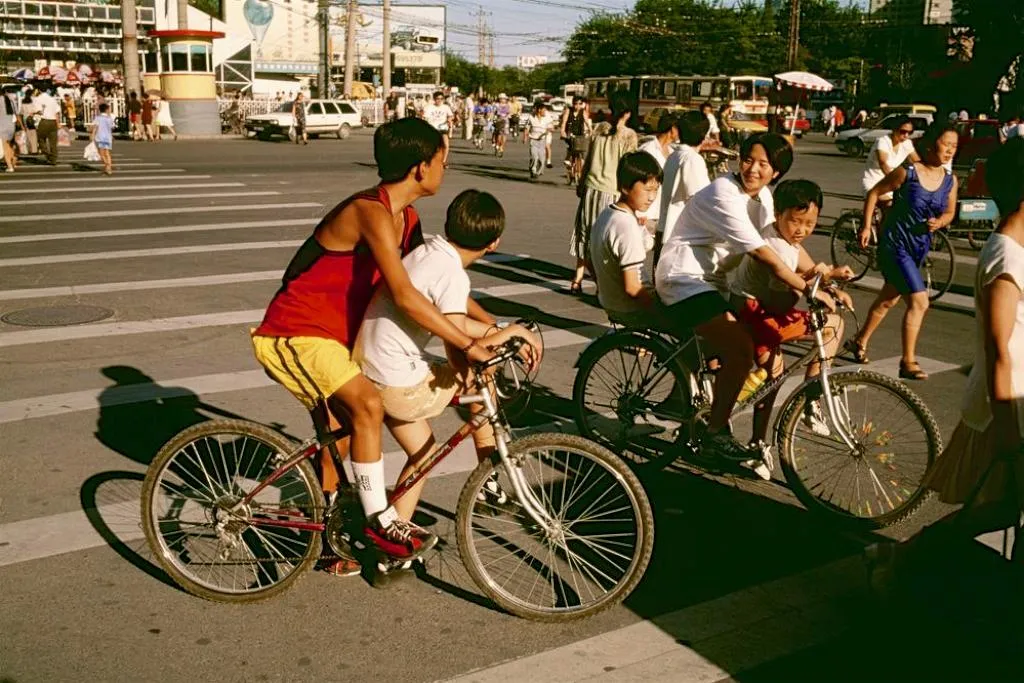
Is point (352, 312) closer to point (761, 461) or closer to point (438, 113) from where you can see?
point (761, 461)

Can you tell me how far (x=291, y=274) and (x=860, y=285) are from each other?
8447 millimetres

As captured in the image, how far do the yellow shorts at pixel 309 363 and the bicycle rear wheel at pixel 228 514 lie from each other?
0.23 metres

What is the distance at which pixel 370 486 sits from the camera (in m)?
3.78

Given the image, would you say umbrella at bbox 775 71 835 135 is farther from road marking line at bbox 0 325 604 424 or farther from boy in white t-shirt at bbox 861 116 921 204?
road marking line at bbox 0 325 604 424

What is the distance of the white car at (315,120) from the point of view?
34.0 meters

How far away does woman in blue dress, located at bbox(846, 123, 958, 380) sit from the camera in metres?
7.31

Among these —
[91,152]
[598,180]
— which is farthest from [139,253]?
[91,152]

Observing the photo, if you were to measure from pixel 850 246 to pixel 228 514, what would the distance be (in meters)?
9.00

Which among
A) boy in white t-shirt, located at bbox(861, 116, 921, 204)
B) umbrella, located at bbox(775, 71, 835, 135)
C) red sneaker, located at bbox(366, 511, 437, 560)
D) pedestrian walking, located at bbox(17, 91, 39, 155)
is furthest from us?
umbrella, located at bbox(775, 71, 835, 135)

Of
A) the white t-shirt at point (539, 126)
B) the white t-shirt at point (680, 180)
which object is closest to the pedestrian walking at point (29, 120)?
the white t-shirt at point (539, 126)

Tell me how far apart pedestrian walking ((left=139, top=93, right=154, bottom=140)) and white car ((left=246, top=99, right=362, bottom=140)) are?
14.6ft

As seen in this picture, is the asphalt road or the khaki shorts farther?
the khaki shorts

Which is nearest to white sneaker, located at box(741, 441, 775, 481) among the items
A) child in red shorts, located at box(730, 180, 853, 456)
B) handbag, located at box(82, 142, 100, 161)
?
child in red shorts, located at box(730, 180, 853, 456)

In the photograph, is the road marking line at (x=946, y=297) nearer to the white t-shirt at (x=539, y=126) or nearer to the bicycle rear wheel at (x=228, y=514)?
the bicycle rear wheel at (x=228, y=514)
